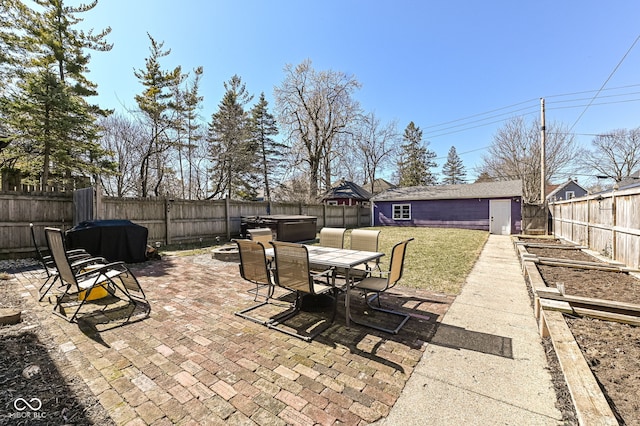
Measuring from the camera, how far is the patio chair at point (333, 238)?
4.94 meters

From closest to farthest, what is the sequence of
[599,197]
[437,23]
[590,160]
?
[599,197] < [437,23] < [590,160]

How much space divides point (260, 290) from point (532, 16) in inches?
526

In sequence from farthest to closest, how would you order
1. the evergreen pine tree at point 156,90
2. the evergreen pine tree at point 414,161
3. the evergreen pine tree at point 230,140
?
the evergreen pine tree at point 414,161 → the evergreen pine tree at point 230,140 → the evergreen pine tree at point 156,90

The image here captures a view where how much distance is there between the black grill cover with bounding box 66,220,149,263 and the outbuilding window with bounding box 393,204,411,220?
17.1 metres

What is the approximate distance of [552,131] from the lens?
22.4 m

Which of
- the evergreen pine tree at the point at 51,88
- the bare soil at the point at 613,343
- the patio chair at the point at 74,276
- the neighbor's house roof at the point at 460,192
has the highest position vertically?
the evergreen pine tree at the point at 51,88

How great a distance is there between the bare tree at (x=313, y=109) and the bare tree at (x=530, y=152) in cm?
1347

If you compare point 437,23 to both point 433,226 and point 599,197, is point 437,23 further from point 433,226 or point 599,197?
point 433,226

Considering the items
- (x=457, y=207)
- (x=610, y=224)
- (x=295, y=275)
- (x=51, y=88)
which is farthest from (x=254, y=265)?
(x=457, y=207)

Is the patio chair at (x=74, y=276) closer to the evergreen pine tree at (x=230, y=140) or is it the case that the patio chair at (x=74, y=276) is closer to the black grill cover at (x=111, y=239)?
the black grill cover at (x=111, y=239)

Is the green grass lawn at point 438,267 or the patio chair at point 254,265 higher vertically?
the patio chair at point 254,265

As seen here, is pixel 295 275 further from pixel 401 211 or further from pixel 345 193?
pixel 345 193

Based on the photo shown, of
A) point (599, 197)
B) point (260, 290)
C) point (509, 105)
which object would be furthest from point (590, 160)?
point (260, 290)

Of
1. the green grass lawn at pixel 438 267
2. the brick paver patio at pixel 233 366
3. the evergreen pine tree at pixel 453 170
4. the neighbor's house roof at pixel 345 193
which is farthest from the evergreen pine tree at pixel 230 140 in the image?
the evergreen pine tree at pixel 453 170
